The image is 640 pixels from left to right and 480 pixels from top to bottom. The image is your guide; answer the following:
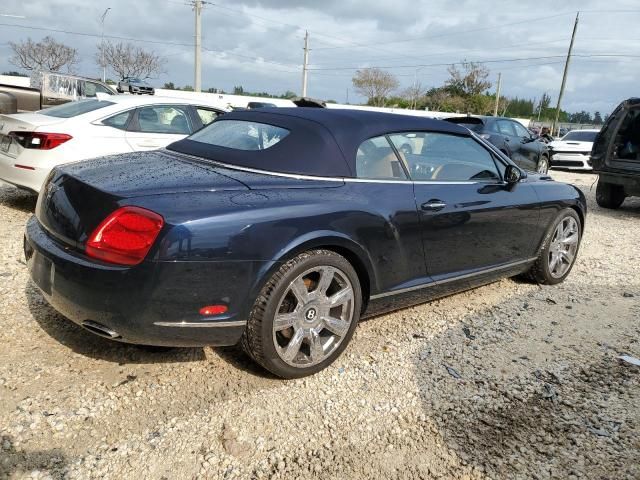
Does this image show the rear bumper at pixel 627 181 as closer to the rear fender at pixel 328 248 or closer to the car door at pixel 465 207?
the car door at pixel 465 207

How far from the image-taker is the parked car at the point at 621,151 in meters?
8.36

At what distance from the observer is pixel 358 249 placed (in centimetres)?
288

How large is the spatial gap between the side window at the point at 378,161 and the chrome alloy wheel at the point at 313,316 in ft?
2.27

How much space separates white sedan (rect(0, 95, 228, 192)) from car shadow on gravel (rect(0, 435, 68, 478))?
383 centimetres

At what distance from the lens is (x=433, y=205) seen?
3.31 m

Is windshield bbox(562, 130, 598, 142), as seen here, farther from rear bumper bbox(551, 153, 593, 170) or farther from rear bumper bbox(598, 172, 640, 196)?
rear bumper bbox(598, 172, 640, 196)

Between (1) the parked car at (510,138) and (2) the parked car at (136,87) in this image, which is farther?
(2) the parked car at (136,87)

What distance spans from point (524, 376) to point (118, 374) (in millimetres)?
2325

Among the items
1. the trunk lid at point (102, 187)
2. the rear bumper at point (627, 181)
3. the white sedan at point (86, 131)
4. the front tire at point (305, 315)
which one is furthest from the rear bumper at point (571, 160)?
the trunk lid at point (102, 187)

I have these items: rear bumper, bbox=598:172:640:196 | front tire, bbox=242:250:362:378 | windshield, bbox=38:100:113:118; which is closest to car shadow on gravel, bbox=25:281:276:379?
front tire, bbox=242:250:362:378

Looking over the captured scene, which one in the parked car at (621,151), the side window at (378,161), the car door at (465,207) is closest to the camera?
the side window at (378,161)

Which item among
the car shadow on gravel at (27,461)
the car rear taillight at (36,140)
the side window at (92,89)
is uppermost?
the side window at (92,89)

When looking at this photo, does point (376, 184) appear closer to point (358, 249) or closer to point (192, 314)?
point (358, 249)

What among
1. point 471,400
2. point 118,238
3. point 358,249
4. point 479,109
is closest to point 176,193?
point 118,238
